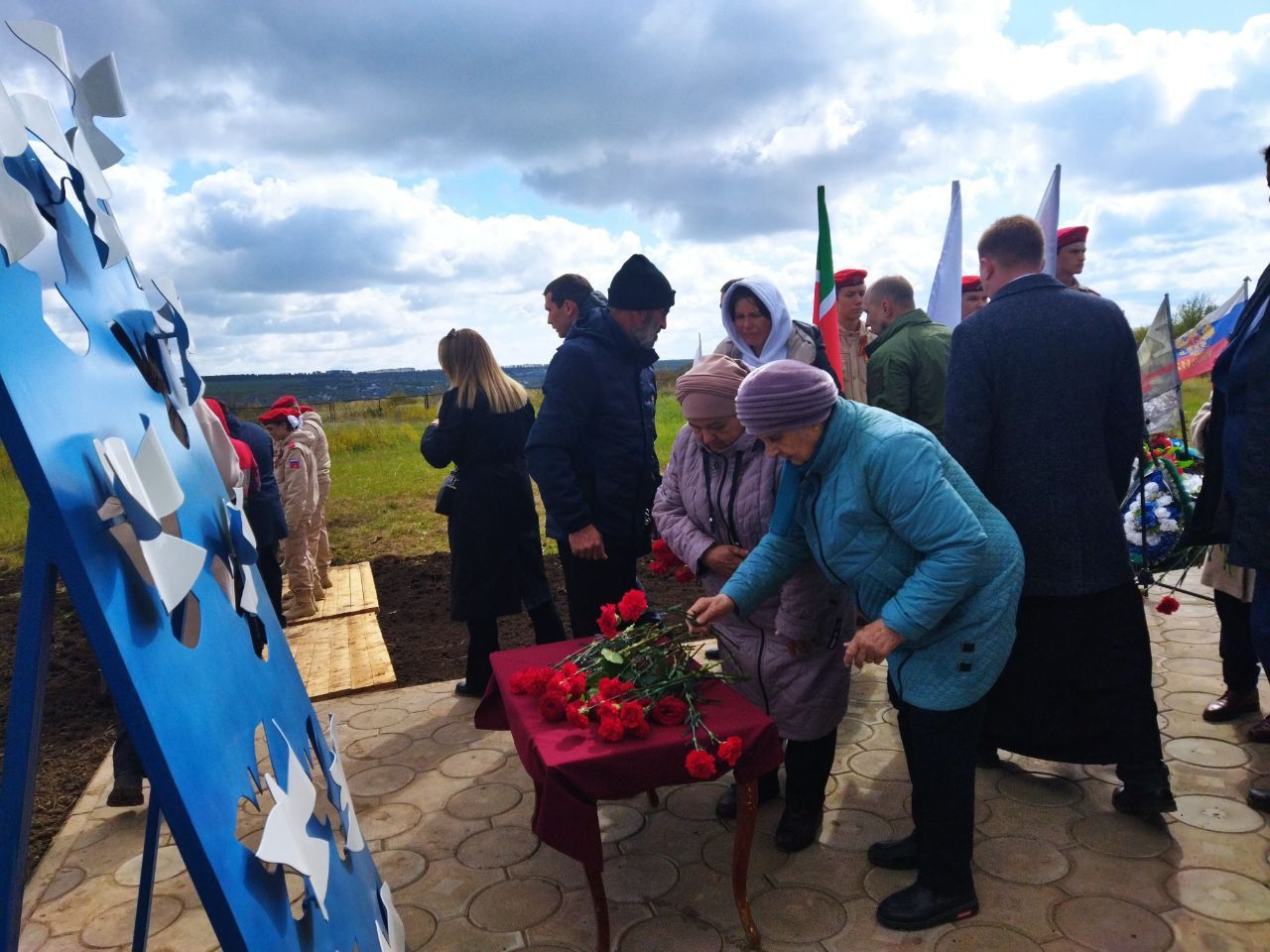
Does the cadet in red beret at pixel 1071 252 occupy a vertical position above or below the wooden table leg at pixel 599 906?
above

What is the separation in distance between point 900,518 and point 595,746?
1.01 meters

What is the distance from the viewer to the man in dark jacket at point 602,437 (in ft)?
12.1

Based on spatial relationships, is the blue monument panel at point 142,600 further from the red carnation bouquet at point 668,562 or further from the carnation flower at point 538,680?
the red carnation bouquet at point 668,562

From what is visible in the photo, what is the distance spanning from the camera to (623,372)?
3.78 metres

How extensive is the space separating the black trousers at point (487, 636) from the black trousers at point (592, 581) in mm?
651

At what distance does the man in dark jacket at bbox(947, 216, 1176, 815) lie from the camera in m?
2.92

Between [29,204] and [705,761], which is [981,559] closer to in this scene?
[705,761]

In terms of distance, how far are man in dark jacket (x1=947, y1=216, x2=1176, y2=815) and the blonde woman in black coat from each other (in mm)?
2259

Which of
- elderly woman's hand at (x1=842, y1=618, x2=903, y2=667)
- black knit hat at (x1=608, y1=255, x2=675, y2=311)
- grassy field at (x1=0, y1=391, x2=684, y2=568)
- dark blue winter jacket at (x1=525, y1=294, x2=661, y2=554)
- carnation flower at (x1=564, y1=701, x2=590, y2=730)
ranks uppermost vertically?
black knit hat at (x1=608, y1=255, x2=675, y2=311)

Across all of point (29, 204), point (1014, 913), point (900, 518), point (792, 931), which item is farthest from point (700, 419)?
point (29, 204)

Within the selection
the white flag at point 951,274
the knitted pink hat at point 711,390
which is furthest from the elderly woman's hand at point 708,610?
the white flag at point 951,274

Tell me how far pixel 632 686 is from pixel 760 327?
1.52 meters

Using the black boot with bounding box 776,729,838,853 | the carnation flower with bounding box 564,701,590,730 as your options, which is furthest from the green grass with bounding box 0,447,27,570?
the black boot with bounding box 776,729,838,853

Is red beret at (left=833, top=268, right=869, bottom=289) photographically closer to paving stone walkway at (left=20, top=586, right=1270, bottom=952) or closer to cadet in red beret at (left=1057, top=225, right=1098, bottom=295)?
cadet in red beret at (left=1057, top=225, right=1098, bottom=295)
